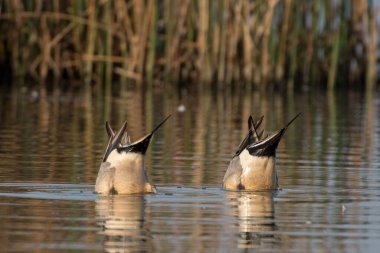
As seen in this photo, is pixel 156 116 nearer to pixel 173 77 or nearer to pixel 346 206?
pixel 173 77

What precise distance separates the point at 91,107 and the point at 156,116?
72.1 inches

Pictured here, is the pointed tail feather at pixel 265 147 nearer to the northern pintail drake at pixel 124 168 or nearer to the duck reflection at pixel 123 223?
the northern pintail drake at pixel 124 168

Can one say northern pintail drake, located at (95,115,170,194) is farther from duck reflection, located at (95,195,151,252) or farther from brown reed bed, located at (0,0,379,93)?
brown reed bed, located at (0,0,379,93)

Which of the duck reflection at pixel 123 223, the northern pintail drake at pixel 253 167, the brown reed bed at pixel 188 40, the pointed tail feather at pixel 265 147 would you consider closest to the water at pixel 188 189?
the duck reflection at pixel 123 223

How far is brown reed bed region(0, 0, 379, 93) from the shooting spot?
71.5 feet

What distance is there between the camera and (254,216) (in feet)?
24.7

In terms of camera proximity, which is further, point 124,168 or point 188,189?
point 188,189

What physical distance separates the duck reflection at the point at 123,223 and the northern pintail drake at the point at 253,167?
0.80 meters

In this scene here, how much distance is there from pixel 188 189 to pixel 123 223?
189 centimetres

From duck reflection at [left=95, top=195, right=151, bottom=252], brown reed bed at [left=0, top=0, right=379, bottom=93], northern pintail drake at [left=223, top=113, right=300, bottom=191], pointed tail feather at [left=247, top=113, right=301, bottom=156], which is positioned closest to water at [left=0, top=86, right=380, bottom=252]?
duck reflection at [left=95, top=195, right=151, bottom=252]

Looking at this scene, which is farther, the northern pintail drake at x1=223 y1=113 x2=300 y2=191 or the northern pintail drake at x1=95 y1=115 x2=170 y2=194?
the northern pintail drake at x1=223 y1=113 x2=300 y2=191

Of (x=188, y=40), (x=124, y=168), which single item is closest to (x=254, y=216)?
(x=124, y=168)

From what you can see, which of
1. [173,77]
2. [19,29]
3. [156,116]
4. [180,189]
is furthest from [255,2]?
[180,189]

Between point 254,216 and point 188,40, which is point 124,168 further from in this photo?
point 188,40
